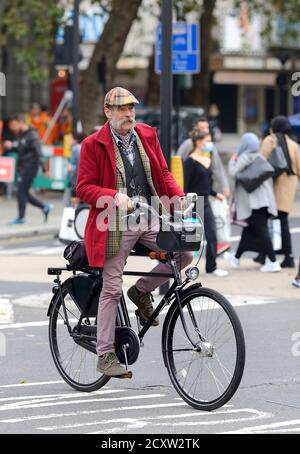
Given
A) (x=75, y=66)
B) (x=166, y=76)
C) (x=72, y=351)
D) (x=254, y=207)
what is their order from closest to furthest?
(x=72, y=351)
(x=166, y=76)
(x=254, y=207)
(x=75, y=66)

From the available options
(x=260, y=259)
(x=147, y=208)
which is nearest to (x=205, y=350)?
(x=147, y=208)

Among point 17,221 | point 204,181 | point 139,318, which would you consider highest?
point 139,318

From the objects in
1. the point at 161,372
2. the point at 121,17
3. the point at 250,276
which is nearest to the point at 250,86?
the point at 121,17

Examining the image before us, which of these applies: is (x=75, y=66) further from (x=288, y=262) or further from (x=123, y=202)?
(x=123, y=202)

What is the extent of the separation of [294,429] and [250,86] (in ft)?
206

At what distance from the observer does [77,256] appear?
8125 mm

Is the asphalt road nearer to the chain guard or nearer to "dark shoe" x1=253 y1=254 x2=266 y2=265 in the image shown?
the chain guard

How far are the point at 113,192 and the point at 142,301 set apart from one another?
756 millimetres

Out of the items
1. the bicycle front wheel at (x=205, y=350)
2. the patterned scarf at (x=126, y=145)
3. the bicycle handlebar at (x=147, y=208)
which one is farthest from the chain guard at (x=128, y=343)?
the patterned scarf at (x=126, y=145)

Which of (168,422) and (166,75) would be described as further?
(166,75)

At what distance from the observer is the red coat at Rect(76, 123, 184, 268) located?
7.88 metres

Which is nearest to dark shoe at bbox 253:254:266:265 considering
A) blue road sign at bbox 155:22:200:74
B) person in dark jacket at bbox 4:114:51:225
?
blue road sign at bbox 155:22:200:74

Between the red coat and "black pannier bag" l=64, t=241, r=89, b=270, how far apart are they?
0.16 meters

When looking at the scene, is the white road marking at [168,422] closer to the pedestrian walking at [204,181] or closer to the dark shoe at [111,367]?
the dark shoe at [111,367]
